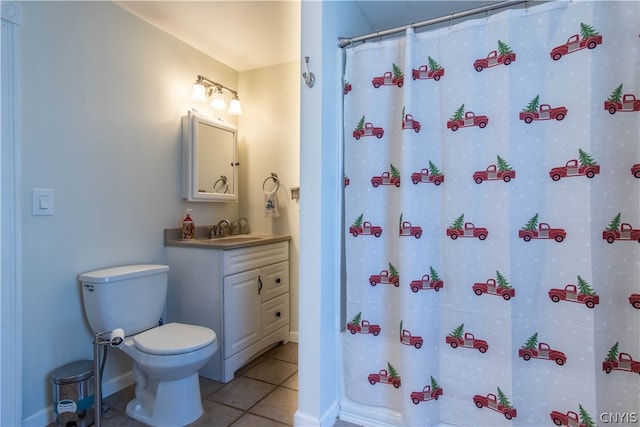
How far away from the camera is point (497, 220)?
4.47 feet

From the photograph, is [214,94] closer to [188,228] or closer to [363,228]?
[188,228]

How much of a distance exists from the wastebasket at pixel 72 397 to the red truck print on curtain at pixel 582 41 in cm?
251

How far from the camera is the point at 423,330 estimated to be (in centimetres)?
145

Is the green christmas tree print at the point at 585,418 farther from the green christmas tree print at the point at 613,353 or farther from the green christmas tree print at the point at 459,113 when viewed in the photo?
the green christmas tree print at the point at 459,113

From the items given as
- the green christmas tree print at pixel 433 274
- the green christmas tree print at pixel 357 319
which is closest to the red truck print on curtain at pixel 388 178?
the green christmas tree print at pixel 433 274

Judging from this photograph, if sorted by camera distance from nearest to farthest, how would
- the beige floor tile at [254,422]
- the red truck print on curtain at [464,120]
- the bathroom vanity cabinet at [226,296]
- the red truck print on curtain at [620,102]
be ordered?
1. the red truck print on curtain at [620,102]
2. the red truck print on curtain at [464,120]
3. the beige floor tile at [254,422]
4. the bathroom vanity cabinet at [226,296]

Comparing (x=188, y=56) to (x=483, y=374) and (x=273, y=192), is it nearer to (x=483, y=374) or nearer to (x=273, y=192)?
(x=273, y=192)

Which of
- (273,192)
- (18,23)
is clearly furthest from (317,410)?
(18,23)

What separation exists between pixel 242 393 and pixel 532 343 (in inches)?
60.9

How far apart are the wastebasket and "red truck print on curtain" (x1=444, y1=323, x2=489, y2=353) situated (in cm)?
173

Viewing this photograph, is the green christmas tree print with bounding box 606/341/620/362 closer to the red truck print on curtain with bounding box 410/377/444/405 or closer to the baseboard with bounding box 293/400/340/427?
the red truck print on curtain with bounding box 410/377/444/405

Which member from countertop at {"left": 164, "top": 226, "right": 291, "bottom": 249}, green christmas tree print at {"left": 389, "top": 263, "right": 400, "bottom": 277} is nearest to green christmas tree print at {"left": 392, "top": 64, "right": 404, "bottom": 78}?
green christmas tree print at {"left": 389, "top": 263, "right": 400, "bottom": 277}

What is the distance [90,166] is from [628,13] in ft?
8.25

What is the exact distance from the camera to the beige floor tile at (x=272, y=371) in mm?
2129
